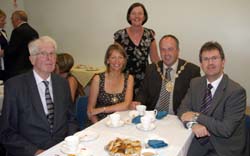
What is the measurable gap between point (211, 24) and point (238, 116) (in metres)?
2.78

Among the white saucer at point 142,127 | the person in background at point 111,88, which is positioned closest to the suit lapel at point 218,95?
the white saucer at point 142,127

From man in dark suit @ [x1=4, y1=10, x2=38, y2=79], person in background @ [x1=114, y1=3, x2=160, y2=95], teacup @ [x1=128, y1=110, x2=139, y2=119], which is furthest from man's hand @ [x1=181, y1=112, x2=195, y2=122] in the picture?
man in dark suit @ [x1=4, y1=10, x2=38, y2=79]

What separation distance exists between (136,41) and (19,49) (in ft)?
6.36

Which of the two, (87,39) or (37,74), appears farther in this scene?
(87,39)

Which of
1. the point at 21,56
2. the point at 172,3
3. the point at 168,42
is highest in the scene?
the point at 172,3

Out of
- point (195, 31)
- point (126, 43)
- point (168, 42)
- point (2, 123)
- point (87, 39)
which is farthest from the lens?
point (87, 39)

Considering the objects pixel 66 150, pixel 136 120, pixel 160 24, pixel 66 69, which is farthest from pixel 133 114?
pixel 160 24

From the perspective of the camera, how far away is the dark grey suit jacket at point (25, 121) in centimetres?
188

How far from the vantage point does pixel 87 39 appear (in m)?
5.54

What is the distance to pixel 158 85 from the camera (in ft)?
8.78

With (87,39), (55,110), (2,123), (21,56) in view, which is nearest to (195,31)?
(87,39)

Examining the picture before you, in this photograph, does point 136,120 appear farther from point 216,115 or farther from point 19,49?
point 19,49

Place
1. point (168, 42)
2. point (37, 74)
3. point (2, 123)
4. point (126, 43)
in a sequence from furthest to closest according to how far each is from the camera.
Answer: point (126, 43) → point (168, 42) → point (37, 74) → point (2, 123)

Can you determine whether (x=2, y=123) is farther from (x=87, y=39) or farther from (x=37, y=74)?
(x=87, y=39)
